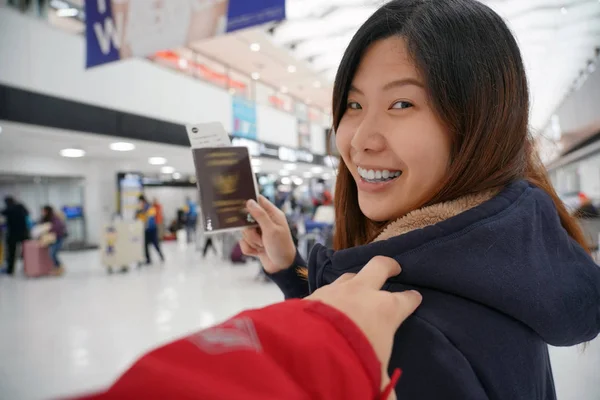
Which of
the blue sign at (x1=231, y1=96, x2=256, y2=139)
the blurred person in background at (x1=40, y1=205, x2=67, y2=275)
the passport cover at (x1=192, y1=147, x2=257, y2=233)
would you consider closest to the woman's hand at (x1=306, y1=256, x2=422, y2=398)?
the passport cover at (x1=192, y1=147, x2=257, y2=233)

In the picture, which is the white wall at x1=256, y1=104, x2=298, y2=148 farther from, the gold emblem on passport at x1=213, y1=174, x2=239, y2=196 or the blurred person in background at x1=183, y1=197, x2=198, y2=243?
the gold emblem on passport at x1=213, y1=174, x2=239, y2=196

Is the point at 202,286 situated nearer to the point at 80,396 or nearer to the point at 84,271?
the point at 84,271

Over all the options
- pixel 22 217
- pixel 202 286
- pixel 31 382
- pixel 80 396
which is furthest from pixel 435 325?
pixel 22 217

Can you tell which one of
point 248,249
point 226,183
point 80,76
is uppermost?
point 80,76

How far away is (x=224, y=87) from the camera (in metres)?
12.3

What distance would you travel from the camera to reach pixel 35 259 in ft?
26.8

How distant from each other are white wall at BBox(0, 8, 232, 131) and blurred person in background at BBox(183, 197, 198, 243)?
18.7ft

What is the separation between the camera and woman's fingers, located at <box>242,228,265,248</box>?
1.37m

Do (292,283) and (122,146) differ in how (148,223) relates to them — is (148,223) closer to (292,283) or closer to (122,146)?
(122,146)

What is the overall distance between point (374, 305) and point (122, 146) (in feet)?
33.1

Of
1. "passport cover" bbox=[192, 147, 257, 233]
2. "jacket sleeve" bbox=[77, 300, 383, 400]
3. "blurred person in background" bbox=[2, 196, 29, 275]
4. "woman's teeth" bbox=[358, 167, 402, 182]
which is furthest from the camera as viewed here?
"blurred person in background" bbox=[2, 196, 29, 275]

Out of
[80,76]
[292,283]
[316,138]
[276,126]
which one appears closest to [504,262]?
[292,283]

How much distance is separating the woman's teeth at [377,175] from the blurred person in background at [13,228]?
406 inches

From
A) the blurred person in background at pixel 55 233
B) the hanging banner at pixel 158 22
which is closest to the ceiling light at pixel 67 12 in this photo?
the blurred person in background at pixel 55 233
